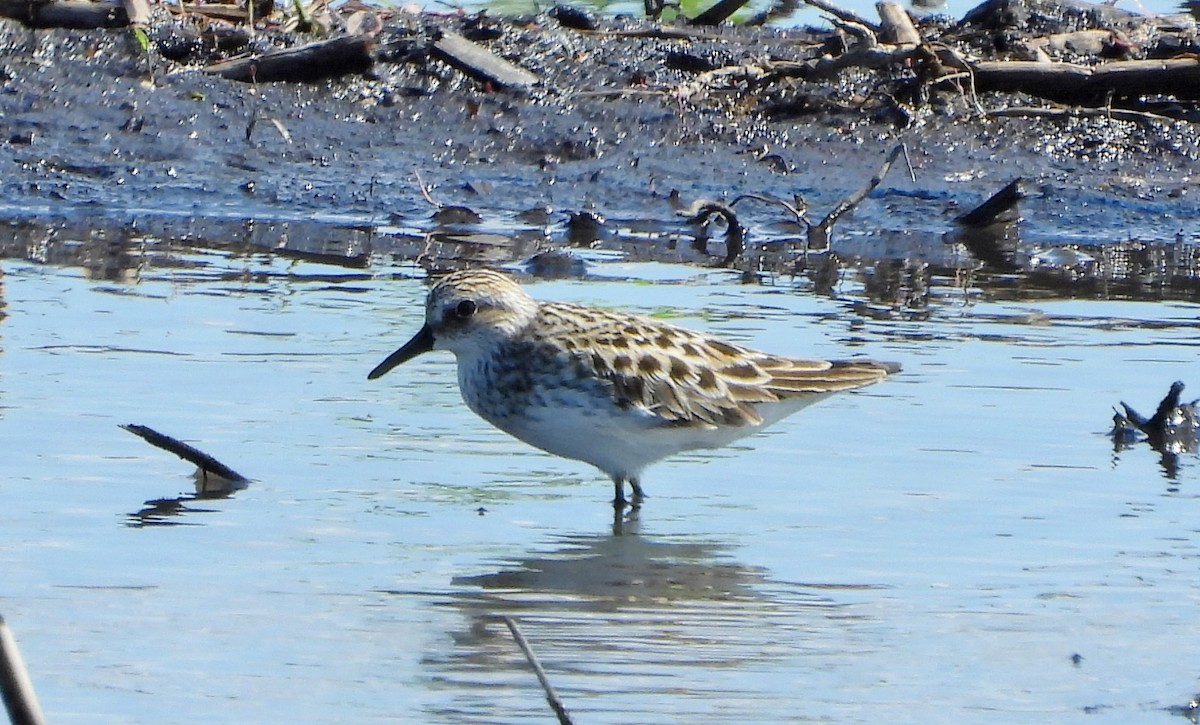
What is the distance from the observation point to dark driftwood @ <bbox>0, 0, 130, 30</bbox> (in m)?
10.5

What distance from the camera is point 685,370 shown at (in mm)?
6133

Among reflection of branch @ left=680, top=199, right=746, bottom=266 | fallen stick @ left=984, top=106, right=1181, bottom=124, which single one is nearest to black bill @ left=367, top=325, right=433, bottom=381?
reflection of branch @ left=680, top=199, right=746, bottom=266

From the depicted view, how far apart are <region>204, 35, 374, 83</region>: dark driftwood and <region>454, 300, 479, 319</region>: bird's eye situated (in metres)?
4.44

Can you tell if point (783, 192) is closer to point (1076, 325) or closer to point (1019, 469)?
point (1076, 325)

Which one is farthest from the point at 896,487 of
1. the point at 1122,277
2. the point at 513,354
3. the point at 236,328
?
the point at 1122,277

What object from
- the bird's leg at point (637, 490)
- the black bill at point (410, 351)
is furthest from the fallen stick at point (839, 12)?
the bird's leg at point (637, 490)

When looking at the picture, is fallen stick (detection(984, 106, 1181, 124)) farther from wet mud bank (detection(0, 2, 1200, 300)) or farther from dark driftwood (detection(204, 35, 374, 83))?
dark driftwood (detection(204, 35, 374, 83))

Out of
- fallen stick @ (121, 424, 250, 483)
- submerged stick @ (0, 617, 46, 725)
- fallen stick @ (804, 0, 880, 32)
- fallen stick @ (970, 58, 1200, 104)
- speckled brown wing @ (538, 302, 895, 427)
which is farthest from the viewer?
fallen stick @ (970, 58, 1200, 104)

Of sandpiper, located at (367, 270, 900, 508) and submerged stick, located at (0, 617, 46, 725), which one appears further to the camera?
sandpiper, located at (367, 270, 900, 508)

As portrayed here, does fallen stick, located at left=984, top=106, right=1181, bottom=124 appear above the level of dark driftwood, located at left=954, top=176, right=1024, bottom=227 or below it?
above

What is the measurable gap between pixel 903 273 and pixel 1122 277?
3.05ft

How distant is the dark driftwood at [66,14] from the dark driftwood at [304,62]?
1.92 ft

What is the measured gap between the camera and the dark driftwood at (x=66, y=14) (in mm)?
10531

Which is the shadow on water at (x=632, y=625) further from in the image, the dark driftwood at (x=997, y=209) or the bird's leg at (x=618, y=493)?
the dark driftwood at (x=997, y=209)
